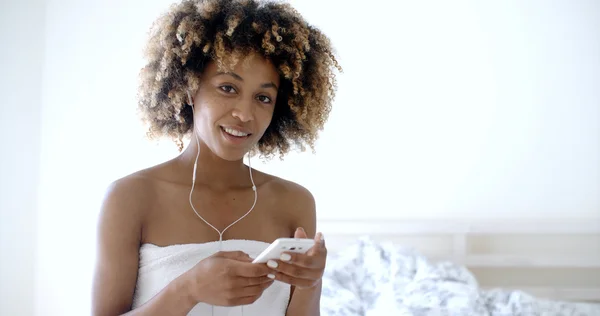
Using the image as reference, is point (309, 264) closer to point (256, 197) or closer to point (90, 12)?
point (256, 197)

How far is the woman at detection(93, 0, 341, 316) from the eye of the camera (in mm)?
1027

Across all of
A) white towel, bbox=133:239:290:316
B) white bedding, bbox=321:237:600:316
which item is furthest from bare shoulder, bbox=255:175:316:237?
white bedding, bbox=321:237:600:316

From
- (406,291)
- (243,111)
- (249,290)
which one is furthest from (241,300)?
(406,291)

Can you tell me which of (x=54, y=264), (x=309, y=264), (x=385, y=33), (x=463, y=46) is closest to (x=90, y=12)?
(x=54, y=264)

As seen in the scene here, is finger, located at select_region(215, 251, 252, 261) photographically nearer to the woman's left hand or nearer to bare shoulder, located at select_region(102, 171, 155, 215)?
the woman's left hand

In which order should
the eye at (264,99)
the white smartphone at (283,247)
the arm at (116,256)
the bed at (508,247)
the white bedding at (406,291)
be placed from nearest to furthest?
the white smartphone at (283,247)
the arm at (116,256)
the eye at (264,99)
the white bedding at (406,291)
the bed at (508,247)

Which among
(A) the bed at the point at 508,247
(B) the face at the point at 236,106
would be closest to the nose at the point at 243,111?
(B) the face at the point at 236,106

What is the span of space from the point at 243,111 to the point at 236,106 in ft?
0.05

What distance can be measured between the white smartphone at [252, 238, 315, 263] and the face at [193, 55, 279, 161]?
10.1 inches

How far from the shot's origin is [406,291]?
2.23m

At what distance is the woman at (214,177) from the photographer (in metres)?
1.03

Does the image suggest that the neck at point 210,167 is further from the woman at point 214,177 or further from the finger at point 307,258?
the finger at point 307,258

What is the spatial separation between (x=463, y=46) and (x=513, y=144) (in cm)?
48

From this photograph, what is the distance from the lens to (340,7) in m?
2.82
